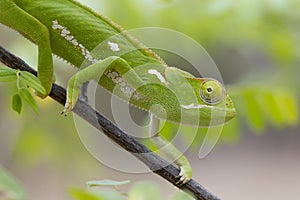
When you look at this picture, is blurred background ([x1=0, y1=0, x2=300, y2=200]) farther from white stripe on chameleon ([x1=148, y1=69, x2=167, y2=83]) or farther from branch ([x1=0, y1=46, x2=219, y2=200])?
white stripe on chameleon ([x1=148, y1=69, x2=167, y2=83])

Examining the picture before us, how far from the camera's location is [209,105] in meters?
0.98

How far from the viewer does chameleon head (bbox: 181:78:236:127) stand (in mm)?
969

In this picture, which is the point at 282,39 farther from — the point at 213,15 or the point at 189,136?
the point at 189,136

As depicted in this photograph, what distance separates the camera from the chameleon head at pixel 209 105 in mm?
969

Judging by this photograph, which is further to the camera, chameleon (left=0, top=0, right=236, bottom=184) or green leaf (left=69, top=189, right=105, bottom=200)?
chameleon (left=0, top=0, right=236, bottom=184)

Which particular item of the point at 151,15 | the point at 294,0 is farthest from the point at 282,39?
the point at 151,15

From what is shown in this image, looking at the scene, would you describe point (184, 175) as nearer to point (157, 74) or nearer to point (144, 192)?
point (144, 192)

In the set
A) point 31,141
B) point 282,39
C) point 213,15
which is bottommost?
point 31,141

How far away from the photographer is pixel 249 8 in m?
1.74

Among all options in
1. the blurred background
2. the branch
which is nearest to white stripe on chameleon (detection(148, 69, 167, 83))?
the branch

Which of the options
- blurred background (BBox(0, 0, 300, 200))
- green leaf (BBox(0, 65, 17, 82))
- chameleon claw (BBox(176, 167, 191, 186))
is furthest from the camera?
blurred background (BBox(0, 0, 300, 200))

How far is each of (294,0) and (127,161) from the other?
0.89m

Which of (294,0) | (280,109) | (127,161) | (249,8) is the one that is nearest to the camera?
(127,161)

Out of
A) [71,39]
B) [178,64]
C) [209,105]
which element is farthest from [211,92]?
[178,64]
